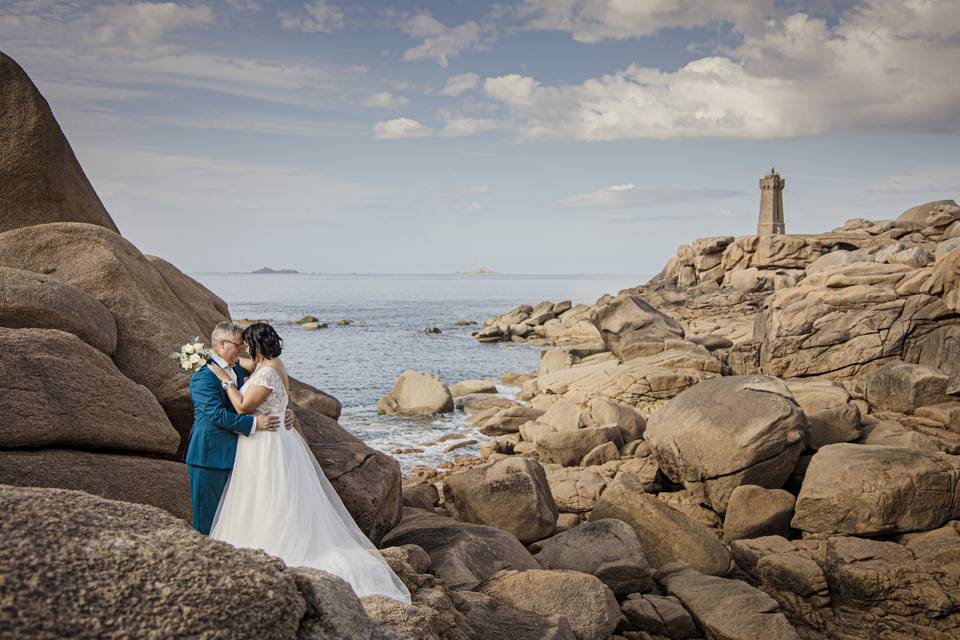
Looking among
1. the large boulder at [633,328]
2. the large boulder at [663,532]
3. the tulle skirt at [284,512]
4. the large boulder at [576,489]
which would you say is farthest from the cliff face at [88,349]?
the large boulder at [633,328]

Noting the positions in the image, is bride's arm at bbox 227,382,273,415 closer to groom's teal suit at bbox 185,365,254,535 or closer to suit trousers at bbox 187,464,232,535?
groom's teal suit at bbox 185,365,254,535

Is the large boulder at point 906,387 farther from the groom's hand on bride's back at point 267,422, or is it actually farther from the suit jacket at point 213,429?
the suit jacket at point 213,429

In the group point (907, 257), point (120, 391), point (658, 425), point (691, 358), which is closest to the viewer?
point (120, 391)

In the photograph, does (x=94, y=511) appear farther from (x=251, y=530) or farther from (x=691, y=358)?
(x=691, y=358)

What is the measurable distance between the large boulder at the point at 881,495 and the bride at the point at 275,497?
8.95 m

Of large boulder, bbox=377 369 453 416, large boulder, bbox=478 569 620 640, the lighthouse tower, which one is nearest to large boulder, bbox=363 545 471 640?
large boulder, bbox=478 569 620 640

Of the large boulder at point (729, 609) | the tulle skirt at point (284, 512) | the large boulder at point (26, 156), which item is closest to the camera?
the tulle skirt at point (284, 512)

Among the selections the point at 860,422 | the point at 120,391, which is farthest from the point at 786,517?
the point at 120,391

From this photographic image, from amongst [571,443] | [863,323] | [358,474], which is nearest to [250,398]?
[358,474]

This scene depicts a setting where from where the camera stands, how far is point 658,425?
15312 mm

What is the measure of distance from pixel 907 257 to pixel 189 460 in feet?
102

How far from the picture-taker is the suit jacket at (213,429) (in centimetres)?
643

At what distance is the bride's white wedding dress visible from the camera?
5988 mm

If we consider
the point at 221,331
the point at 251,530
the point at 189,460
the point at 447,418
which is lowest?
the point at 447,418
